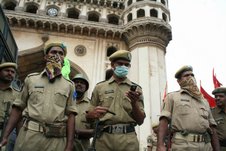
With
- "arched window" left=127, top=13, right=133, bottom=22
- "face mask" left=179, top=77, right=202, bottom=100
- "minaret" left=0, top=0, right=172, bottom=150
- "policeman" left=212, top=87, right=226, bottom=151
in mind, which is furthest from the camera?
"arched window" left=127, top=13, right=133, bottom=22

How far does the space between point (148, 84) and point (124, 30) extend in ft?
13.4

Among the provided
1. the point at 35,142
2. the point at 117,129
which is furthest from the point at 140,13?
the point at 35,142

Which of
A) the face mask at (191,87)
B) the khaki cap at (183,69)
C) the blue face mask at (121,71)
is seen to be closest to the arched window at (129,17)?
the khaki cap at (183,69)

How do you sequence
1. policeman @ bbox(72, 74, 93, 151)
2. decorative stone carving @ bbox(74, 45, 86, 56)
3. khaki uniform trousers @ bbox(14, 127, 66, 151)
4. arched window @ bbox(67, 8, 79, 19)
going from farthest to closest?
arched window @ bbox(67, 8, 79, 19) < decorative stone carving @ bbox(74, 45, 86, 56) < policeman @ bbox(72, 74, 93, 151) < khaki uniform trousers @ bbox(14, 127, 66, 151)

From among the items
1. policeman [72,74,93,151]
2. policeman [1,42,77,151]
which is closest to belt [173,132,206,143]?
policeman [1,42,77,151]

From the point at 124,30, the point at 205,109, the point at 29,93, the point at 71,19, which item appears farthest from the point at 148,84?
the point at 29,93

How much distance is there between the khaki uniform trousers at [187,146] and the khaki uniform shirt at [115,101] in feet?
2.20

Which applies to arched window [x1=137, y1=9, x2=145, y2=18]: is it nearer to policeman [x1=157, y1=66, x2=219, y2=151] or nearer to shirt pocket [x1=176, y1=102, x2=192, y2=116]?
policeman [x1=157, y1=66, x2=219, y2=151]

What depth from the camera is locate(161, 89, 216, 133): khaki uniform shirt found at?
3650 millimetres

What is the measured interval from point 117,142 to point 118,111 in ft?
1.36

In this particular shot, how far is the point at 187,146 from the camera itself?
11.5 ft

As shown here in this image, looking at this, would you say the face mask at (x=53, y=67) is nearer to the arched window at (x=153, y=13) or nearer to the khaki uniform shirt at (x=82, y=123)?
the khaki uniform shirt at (x=82, y=123)

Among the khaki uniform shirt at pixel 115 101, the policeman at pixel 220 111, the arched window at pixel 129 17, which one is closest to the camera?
the khaki uniform shirt at pixel 115 101

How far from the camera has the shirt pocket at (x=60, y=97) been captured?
3323 millimetres
